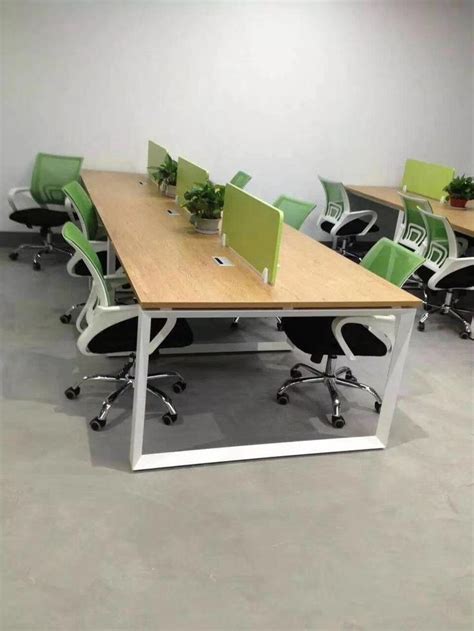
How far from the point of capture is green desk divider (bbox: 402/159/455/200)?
5.92 m

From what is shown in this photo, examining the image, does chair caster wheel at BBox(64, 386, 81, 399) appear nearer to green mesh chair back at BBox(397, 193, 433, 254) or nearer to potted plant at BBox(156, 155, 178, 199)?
potted plant at BBox(156, 155, 178, 199)

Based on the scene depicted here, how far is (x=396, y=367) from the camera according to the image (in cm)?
290

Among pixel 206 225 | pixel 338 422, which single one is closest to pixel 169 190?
pixel 206 225

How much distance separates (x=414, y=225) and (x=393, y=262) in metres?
2.00

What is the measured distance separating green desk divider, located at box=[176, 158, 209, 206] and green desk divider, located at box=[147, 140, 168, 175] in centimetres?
60

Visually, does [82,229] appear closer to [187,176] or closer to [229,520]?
[187,176]

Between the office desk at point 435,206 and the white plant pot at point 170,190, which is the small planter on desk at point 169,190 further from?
the office desk at point 435,206

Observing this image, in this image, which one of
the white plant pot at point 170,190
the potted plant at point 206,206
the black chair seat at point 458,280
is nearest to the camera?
the potted plant at point 206,206

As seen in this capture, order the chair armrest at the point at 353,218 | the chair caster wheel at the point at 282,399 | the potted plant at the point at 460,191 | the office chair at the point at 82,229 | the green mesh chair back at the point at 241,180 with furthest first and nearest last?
the chair armrest at the point at 353,218 → the potted plant at the point at 460,191 → the green mesh chair back at the point at 241,180 → the office chair at the point at 82,229 → the chair caster wheel at the point at 282,399

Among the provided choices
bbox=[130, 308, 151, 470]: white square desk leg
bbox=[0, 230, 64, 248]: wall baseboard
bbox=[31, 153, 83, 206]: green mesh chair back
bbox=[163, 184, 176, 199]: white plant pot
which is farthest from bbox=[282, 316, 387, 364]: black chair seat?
bbox=[0, 230, 64, 248]: wall baseboard

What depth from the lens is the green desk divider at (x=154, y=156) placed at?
17.1ft

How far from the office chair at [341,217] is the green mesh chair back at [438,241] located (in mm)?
1164

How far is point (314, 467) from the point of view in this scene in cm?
281

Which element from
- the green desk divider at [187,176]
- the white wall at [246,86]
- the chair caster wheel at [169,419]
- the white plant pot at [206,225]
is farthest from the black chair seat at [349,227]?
the chair caster wheel at [169,419]
